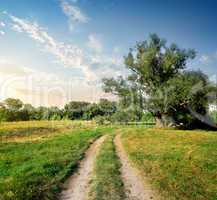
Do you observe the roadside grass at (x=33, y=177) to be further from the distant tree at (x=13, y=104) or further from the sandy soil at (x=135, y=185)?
the distant tree at (x=13, y=104)

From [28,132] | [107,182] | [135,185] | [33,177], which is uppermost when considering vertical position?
[28,132]

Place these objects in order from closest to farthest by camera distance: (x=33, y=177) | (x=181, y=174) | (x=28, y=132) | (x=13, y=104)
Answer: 1. (x=33, y=177)
2. (x=181, y=174)
3. (x=28, y=132)
4. (x=13, y=104)

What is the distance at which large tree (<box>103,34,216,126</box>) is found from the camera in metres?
40.9

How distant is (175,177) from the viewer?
10.7m

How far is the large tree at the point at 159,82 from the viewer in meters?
40.9

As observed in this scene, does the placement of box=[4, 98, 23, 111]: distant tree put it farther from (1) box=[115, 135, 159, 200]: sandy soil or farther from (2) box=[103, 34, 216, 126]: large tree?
(1) box=[115, 135, 159, 200]: sandy soil

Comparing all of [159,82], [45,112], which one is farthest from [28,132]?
[45,112]

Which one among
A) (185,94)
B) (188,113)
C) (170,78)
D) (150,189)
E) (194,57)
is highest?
(194,57)

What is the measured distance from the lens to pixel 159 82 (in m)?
43.9

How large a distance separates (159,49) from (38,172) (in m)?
39.3

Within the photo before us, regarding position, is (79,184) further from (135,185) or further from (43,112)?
(43,112)

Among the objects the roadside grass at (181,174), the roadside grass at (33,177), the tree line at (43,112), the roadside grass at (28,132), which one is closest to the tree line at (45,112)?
the tree line at (43,112)

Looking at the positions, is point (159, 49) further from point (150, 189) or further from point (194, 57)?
point (150, 189)

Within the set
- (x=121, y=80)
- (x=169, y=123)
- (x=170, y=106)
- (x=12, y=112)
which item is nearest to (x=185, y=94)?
(x=170, y=106)
